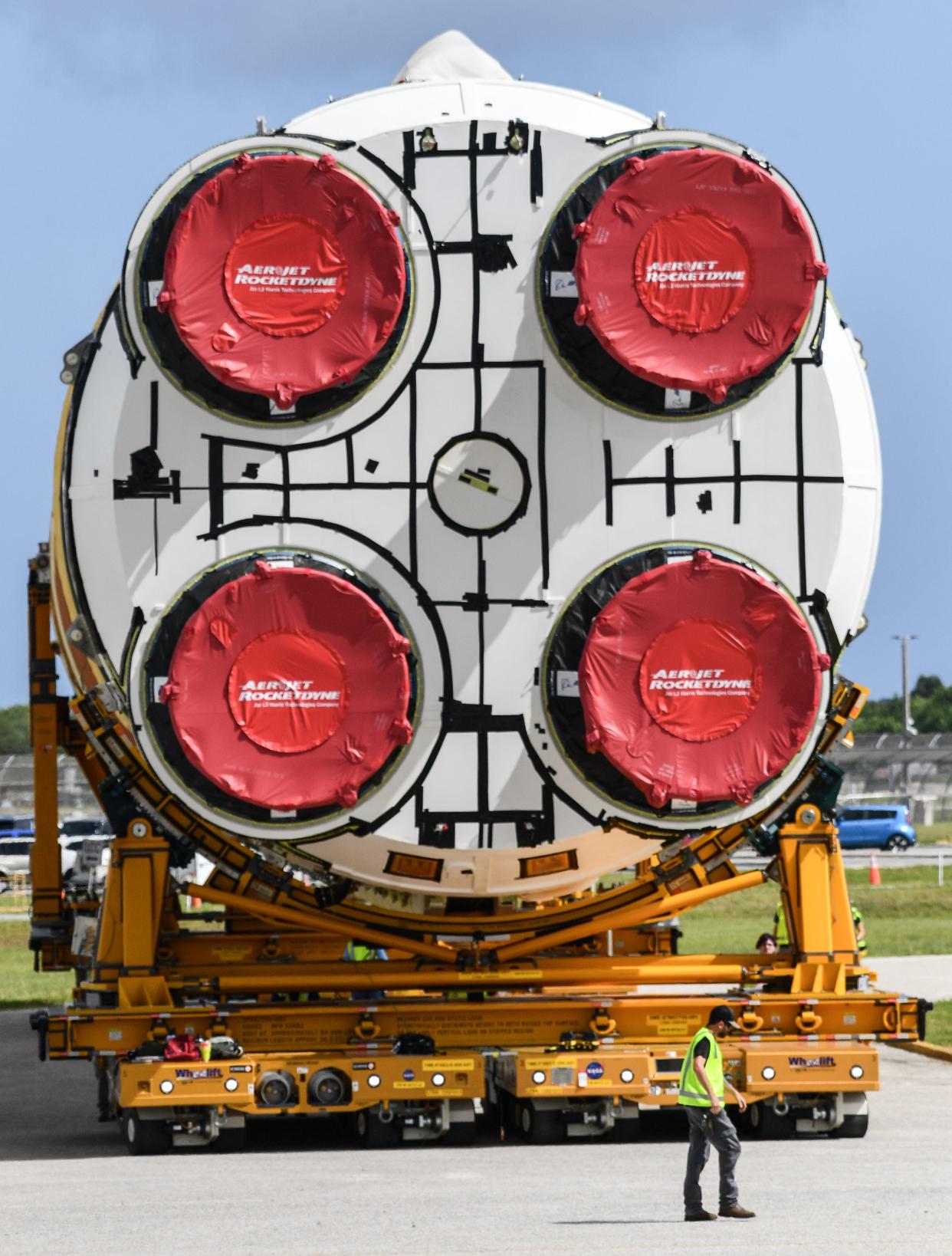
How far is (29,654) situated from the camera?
52.3 ft

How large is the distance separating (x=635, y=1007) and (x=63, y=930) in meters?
4.90

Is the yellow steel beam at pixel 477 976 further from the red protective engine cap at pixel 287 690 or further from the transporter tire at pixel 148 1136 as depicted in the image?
the red protective engine cap at pixel 287 690

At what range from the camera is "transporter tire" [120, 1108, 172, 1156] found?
13562 millimetres

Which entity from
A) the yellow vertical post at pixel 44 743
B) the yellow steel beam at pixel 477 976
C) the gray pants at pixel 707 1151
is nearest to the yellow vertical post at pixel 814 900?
the yellow steel beam at pixel 477 976

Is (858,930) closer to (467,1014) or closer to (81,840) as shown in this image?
(467,1014)

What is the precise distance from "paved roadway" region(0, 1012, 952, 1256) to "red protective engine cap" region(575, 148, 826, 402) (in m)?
4.49

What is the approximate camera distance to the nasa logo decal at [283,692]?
495 inches

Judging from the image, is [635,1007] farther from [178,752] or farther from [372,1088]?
[178,752]

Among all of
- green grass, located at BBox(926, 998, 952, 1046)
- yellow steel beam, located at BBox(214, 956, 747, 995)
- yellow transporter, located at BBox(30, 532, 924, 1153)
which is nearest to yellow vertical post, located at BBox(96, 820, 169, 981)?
yellow transporter, located at BBox(30, 532, 924, 1153)

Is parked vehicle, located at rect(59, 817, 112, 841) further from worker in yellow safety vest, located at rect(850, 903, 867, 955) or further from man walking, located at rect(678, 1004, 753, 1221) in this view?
man walking, located at rect(678, 1004, 753, 1221)

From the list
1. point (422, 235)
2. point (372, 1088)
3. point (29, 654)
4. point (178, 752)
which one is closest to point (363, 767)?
point (178, 752)

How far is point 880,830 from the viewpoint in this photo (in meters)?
63.5

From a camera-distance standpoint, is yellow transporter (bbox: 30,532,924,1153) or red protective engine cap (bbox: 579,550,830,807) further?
yellow transporter (bbox: 30,532,924,1153)

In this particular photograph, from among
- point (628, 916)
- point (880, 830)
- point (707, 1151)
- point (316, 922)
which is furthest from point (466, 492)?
point (880, 830)
